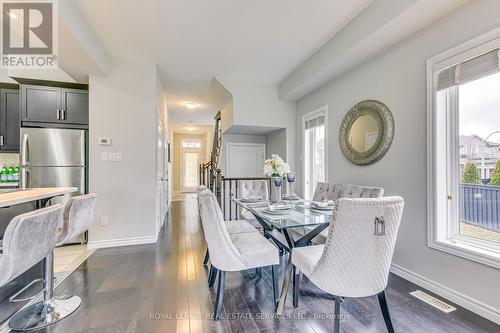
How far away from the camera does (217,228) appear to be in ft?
5.49

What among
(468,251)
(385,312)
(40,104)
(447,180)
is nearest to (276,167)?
(385,312)

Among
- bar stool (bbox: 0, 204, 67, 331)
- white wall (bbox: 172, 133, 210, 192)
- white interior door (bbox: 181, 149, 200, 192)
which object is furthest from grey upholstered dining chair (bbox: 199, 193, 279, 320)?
white interior door (bbox: 181, 149, 200, 192)

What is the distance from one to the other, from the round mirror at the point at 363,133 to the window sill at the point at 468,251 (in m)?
1.31

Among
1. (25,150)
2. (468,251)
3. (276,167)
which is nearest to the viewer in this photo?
Answer: (468,251)

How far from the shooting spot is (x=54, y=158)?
10.7ft

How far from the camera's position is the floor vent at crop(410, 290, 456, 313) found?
6.05 ft

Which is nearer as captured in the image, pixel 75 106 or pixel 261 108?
pixel 75 106

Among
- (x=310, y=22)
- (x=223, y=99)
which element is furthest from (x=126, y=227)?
(x=310, y=22)

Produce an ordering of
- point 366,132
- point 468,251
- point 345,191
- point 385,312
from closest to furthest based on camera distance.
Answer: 1. point 385,312
2. point 468,251
3. point 345,191
4. point 366,132

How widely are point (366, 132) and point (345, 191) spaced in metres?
0.90

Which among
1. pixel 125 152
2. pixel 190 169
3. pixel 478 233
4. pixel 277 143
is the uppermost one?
pixel 277 143

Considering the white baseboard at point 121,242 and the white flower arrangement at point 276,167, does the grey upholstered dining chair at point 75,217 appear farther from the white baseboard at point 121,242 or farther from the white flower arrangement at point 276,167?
the white flower arrangement at point 276,167

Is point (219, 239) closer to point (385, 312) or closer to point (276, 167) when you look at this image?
point (276, 167)

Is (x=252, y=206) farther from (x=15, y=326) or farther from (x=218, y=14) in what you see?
(x=218, y=14)
